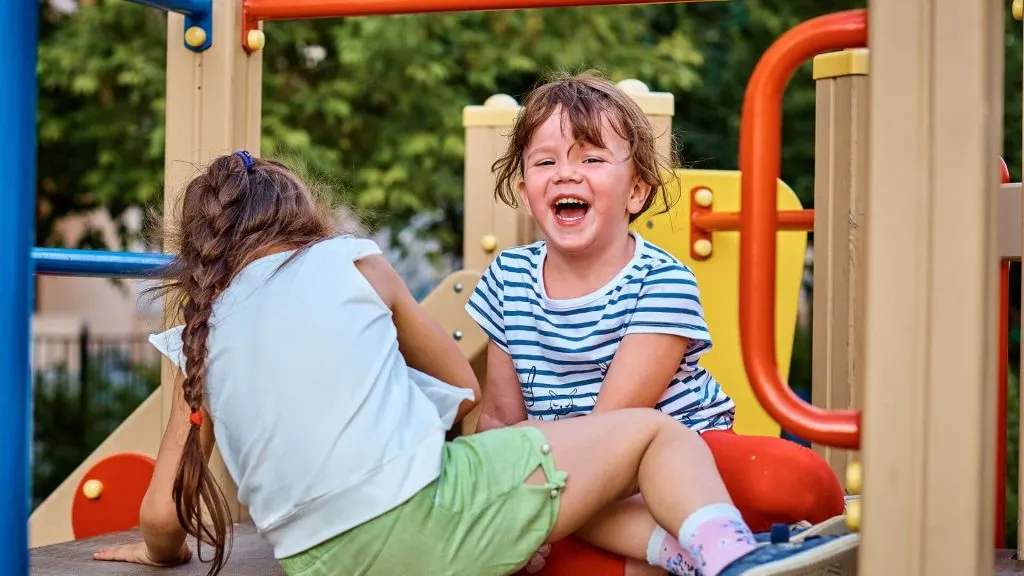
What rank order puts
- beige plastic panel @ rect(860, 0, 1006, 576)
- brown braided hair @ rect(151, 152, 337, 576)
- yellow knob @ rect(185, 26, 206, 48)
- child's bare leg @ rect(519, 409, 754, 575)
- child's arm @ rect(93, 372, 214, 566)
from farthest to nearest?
yellow knob @ rect(185, 26, 206, 48) < child's arm @ rect(93, 372, 214, 566) < brown braided hair @ rect(151, 152, 337, 576) < child's bare leg @ rect(519, 409, 754, 575) < beige plastic panel @ rect(860, 0, 1006, 576)

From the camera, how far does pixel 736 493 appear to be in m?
1.95

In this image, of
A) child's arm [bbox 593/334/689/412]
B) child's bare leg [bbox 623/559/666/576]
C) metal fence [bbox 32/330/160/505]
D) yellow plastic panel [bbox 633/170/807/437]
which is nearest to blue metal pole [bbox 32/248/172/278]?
child's arm [bbox 593/334/689/412]

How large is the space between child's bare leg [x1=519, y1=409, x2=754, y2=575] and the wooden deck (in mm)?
621

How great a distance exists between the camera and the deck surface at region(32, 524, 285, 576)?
2094 millimetres

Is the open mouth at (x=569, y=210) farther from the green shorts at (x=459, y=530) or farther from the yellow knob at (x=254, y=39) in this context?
the yellow knob at (x=254, y=39)

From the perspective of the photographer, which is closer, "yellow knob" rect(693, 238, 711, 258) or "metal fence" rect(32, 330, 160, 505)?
"yellow knob" rect(693, 238, 711, 258)

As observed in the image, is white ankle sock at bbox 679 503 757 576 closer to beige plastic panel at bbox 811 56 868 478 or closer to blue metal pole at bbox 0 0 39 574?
blue metal pole at bbox 0 0 39 574

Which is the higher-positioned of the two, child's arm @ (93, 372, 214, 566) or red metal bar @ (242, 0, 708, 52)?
red metal bar @ (242, 0, 708, 52)

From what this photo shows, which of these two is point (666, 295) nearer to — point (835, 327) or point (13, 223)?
point (835, 327)

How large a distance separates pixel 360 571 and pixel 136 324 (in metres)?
14.1

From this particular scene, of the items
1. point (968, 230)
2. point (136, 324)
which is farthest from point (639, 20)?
point (136, 324)

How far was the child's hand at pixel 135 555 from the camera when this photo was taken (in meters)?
2.17

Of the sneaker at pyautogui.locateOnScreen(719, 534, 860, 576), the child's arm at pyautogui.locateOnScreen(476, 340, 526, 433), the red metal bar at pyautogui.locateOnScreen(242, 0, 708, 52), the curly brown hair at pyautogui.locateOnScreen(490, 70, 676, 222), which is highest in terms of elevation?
the red metal bar at pyautogui.locateOnScreen(242, 0, 708, 52)

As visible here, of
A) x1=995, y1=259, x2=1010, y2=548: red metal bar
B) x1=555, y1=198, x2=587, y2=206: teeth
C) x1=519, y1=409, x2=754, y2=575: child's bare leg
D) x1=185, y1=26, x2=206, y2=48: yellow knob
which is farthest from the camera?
x1=185, y1=26, x2=206, y2=48: yellow knob
